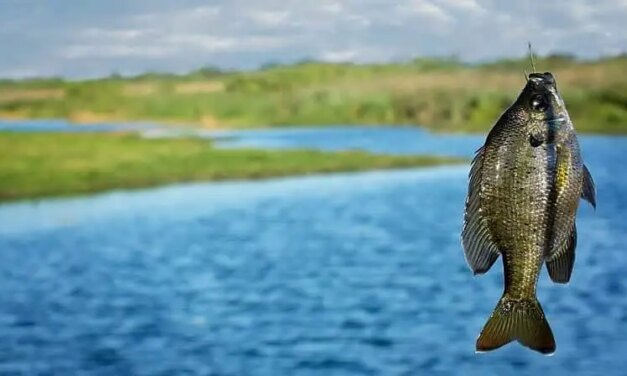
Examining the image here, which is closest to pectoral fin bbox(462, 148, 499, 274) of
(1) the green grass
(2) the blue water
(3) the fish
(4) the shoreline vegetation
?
(3) the fish

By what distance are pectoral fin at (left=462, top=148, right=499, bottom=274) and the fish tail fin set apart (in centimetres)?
5

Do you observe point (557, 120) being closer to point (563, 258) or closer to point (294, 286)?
point (563, 258)

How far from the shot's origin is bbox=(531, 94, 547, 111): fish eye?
884 millimetres

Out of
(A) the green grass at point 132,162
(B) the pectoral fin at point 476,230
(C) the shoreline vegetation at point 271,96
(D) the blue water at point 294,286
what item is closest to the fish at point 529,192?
(B) the pectoral fin at point 476,230

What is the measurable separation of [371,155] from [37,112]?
5.92 ft

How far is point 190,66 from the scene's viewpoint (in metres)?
5.98

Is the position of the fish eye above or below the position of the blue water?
above

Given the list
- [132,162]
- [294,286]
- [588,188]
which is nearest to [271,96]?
[132,162]

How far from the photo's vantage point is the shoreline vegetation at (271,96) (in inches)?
212

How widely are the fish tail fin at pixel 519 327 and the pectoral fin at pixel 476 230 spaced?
5cm

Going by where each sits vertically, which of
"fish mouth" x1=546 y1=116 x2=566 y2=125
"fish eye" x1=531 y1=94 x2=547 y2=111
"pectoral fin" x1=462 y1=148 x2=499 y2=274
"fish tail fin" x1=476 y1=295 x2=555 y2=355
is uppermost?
"fish eye" x1=531 y1=94 x2=547 y2=111

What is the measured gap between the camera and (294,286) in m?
5.54

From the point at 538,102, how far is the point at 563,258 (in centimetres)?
14

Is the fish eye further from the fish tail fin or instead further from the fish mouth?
the fish tail fin
